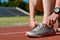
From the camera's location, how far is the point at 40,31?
8.82 feet

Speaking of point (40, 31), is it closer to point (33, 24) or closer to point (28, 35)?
point (28, 35)

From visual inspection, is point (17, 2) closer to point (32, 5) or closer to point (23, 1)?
point (23, 1)

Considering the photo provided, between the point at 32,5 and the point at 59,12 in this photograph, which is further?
the point at 32,5

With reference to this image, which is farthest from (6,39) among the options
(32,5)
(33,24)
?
(32,5)

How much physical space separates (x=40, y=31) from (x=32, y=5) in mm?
656

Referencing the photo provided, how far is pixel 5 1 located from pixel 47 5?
42.8 m

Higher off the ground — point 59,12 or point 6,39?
point 59,12

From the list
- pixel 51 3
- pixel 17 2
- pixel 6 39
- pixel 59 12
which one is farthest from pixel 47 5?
pixel 17 2

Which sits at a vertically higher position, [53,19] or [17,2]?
[53,19]

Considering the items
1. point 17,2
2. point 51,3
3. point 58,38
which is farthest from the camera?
point 17,2

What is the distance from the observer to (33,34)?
264 cm

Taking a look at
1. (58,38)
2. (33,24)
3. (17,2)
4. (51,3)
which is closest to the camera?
(58,38)

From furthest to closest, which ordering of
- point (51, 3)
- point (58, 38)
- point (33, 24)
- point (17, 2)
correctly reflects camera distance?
point (17, 2)
point (33, 24)
point (51, 3)
point (58, 38)

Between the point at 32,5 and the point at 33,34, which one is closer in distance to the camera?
the point at 33,34
